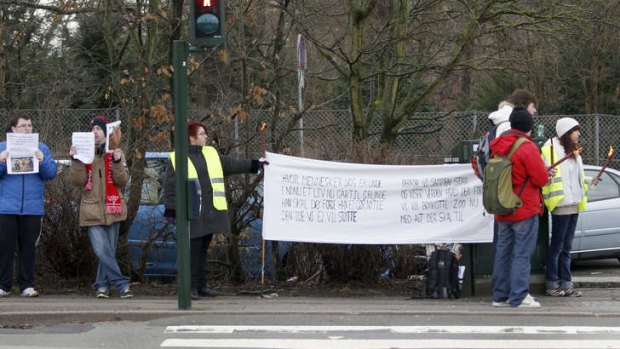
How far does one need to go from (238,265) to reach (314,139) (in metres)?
1.75

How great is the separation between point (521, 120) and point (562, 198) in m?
1.18

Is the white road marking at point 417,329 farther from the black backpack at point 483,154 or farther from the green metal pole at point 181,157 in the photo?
the black backpack at point 483,154

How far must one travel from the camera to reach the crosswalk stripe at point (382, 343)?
7.32 m

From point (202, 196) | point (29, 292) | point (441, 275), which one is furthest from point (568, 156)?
point (29, 292)

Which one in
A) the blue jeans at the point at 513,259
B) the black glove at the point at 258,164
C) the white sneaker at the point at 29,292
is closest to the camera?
the blue jeans at the point at 513,259

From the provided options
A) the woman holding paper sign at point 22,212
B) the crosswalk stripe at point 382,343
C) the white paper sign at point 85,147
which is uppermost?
the white paper sign at point 85,147

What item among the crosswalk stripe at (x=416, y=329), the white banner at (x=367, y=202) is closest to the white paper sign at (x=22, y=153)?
the white banner at (x=367, y=202)

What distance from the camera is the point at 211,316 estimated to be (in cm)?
856

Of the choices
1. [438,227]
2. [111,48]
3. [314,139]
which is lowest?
[438,227]

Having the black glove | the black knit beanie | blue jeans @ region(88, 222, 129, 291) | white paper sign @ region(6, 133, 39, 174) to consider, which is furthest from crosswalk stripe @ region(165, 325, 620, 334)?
white paper sign @ region(6, 133, 39, 174)

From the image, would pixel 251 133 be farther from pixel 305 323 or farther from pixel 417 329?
pixel 417 329

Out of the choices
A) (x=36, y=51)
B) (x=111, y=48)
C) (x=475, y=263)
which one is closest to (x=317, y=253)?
(x=475, y=263)

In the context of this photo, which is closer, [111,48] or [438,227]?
[438,227]

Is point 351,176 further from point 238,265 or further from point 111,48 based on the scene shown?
point 111,48
